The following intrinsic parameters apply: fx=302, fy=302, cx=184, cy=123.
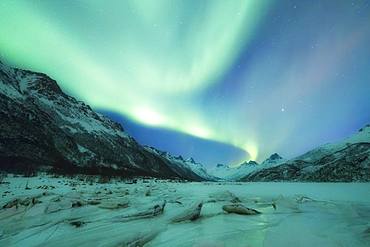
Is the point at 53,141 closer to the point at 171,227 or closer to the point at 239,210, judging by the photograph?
the point at 239,210

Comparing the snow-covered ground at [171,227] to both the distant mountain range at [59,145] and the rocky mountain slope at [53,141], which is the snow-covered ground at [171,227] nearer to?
the distant mountain range at [59,145]

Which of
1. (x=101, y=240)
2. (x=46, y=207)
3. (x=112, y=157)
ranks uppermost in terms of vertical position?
(x=112, y=157)

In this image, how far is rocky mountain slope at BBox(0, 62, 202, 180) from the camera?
3922 inches

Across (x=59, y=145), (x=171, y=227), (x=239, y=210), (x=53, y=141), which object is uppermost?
(x=53, y=141)

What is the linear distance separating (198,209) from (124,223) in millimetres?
2275

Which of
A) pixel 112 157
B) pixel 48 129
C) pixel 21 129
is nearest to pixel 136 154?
pixel 112 157

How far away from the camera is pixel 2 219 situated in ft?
30.8

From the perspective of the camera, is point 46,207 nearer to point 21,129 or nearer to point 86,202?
point 86,202

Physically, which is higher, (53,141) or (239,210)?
(53,141)

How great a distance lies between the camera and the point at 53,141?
420 feet

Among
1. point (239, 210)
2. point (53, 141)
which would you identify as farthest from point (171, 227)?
point (53, 141)

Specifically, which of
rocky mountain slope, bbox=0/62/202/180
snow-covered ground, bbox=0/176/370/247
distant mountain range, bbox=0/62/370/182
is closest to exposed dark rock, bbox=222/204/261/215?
snow-covered ground, bbox=0/176/370/247

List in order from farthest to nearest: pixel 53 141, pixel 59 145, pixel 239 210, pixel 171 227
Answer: pixel 59 145, pixel 53 141, pixel 239 210, pixel 171 227

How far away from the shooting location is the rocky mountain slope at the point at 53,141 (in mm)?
99625
